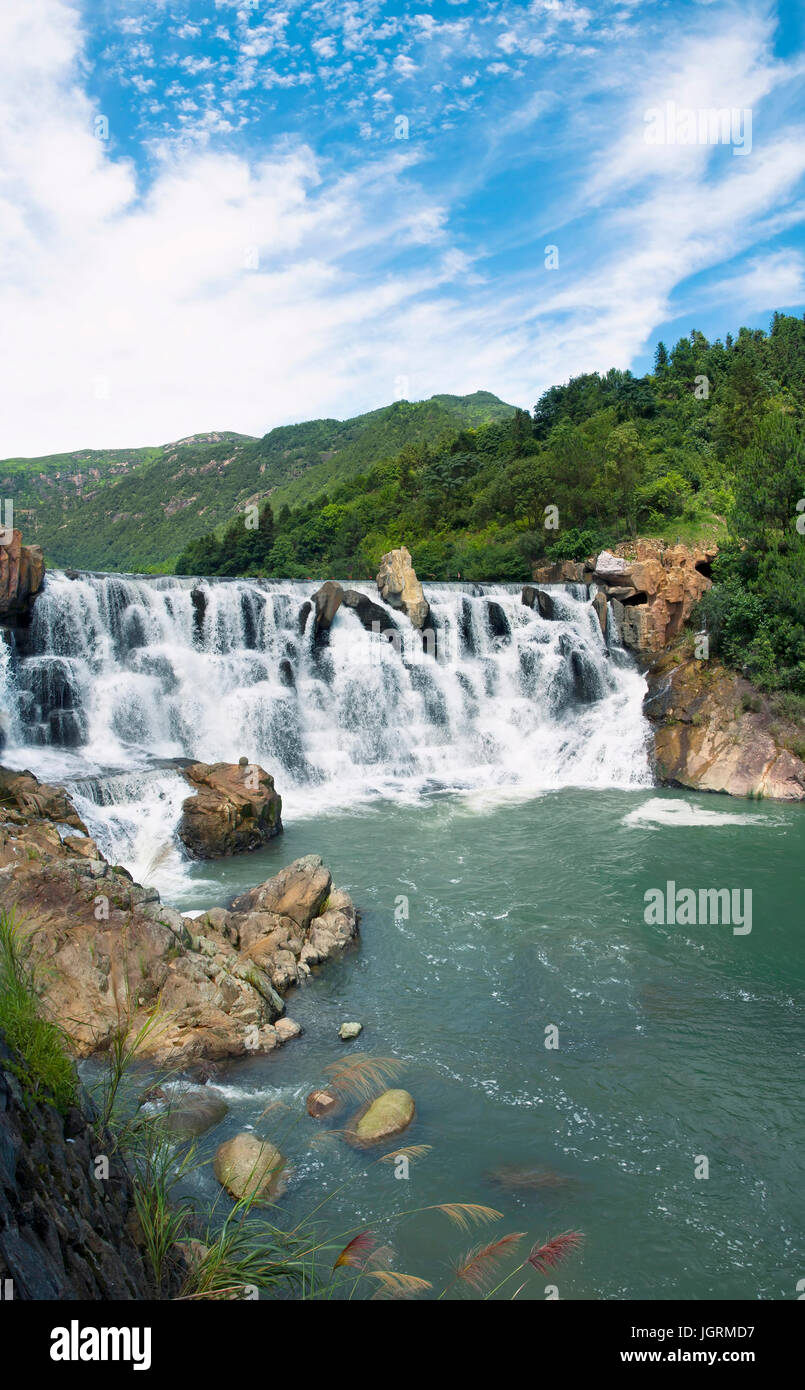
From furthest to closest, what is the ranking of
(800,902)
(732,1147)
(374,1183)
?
(800,902), (732,1147), (374,1183)

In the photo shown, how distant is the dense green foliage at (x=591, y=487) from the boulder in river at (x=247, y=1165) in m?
20.5

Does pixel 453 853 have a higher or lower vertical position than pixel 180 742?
lower

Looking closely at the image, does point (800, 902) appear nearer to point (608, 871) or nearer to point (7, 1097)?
point (608, 871)

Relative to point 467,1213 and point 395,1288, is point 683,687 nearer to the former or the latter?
point 467,1213

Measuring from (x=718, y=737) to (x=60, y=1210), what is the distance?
71.0 ft

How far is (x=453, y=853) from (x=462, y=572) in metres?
25.1

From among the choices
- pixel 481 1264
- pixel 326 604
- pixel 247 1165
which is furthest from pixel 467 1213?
pixel 326 604

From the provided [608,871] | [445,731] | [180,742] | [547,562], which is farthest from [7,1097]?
[547,562]

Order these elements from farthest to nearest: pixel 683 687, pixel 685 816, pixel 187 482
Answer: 1. pixel 187 482
2. pixel 683 687
3. pixel 685 816

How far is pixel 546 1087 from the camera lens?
8.59 m

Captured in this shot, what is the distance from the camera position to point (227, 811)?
1647 centimetres

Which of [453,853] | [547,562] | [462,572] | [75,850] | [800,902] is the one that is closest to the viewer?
[75,850]
